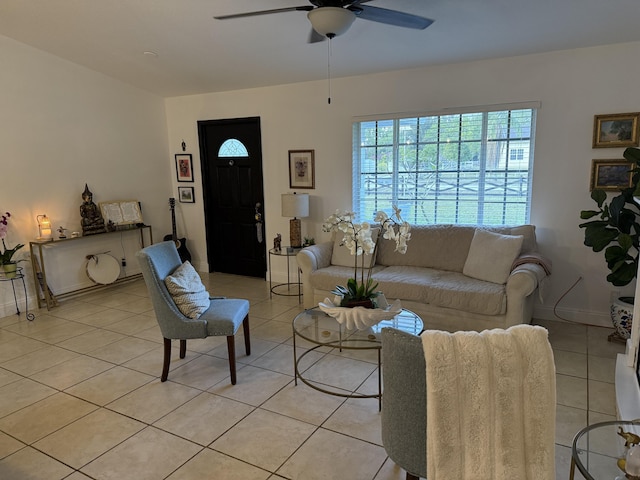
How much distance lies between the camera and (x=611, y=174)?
363cm

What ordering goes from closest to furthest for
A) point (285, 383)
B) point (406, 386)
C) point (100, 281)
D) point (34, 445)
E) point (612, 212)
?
point (406, 386), point (34, 445), point (285, 383), point (612, 212), point (100, 281)

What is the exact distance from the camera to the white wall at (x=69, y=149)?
14.4ft

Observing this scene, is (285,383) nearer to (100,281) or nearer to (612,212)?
(612,212)

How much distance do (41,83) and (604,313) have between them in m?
6.07

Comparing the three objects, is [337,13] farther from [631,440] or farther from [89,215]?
[89,215]

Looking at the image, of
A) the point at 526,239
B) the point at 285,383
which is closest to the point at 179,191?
the point at 285,383

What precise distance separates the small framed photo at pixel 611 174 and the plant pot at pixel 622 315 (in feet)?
3.14

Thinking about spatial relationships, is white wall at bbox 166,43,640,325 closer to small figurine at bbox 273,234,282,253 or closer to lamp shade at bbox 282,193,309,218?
lamp shade at bbox 282,193,309,218

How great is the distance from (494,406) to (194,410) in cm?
194

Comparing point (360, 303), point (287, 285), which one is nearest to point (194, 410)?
point (360, 303)

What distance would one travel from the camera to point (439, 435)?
139 centimetres

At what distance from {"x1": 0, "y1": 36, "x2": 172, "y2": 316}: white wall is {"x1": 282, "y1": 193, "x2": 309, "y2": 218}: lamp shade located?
86.6 inches

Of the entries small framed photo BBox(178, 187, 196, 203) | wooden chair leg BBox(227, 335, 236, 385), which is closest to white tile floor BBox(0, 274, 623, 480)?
wooden chair leg BBox(227, 335, 236, 385)

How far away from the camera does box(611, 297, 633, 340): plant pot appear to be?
10.9ft
